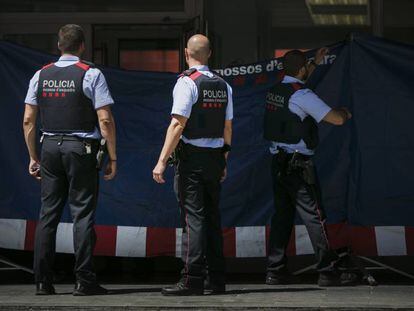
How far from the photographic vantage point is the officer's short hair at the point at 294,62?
322 inches

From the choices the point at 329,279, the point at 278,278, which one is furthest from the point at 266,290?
the point at 329,279

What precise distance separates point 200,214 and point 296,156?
0.96 metres

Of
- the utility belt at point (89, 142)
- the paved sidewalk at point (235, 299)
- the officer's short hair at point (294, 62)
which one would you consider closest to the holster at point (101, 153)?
the utility belt at point (89, 142)

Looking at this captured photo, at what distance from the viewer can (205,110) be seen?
302 inches

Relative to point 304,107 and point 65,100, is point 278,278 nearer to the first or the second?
point 304,107

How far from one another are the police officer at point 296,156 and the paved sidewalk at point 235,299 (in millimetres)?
285

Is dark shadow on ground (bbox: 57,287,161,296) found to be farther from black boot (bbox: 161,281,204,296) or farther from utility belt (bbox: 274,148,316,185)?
utility belt (bbox: 274,148,316,185)

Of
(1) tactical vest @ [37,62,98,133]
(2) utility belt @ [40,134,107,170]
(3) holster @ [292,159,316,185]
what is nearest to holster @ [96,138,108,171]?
(2) utility belt @ [40,134,107,170]

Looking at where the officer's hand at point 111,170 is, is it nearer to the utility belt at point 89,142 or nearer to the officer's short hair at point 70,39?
the utility belt at point 89,142

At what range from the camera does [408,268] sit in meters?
8.88

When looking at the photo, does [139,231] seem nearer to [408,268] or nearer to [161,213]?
[161,213]

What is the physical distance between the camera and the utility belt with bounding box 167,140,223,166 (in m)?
7.70

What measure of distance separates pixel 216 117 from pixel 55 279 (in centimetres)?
211

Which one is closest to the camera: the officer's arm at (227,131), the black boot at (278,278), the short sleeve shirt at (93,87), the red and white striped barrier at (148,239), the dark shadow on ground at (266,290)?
the short sleeve shirt at (93,87)
